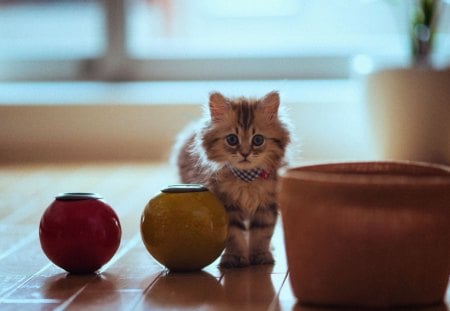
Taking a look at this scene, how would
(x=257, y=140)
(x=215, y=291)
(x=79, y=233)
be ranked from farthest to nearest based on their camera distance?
(x=257, y=140) → (x=79, y=233) → (x=215, y=291)

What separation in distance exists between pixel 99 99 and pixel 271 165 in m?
2.58

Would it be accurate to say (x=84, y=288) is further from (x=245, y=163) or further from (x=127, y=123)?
(x=127, y=123)

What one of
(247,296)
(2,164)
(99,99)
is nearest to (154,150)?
(99,99)

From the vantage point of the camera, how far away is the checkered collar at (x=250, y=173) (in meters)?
2.54

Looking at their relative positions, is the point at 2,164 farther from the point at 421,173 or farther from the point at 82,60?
the point at 421,173

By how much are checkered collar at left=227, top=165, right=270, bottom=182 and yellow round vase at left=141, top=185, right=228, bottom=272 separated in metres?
0.10

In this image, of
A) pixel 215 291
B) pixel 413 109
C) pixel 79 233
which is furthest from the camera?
→ pixel 413 109

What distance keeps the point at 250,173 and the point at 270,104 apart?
8.0 inches

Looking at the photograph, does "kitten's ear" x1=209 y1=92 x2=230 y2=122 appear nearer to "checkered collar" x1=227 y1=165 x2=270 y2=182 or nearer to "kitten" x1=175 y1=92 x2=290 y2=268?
"kitten" x1=175 y1=92 x2=290 y2=268

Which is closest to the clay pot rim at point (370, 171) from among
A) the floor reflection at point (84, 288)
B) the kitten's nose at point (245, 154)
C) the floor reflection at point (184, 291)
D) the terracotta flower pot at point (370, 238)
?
the terracotta flower pot at point (370, 238)

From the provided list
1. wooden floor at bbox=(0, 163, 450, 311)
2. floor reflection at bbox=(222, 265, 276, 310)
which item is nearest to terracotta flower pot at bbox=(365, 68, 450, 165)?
wooden floor at bbox=(0, 163, 450, 311)

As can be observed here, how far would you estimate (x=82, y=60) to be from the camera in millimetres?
5473

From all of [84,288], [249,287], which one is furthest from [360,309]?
[84,288]

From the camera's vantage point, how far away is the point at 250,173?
100 inches
